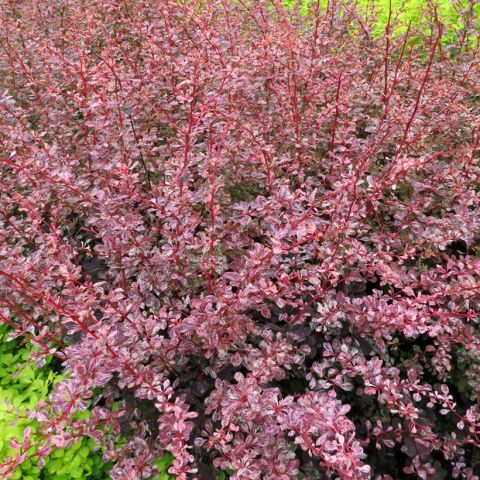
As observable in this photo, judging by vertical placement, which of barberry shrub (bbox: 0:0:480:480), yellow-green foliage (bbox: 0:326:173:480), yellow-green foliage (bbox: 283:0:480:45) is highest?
yellow-green foliage (bbox: 283:0:480:45)

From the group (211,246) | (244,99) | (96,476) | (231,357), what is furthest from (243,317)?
(244,99)

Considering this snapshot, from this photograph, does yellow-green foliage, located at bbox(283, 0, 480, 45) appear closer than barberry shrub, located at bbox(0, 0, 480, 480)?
No

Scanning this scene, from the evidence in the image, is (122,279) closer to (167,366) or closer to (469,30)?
(167,366)

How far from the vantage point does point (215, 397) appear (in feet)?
6.12

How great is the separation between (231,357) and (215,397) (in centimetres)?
18

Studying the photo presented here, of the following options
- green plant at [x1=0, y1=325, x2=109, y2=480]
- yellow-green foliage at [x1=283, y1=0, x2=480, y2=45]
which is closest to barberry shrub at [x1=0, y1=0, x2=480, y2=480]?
green plant at [x1=0, y1=325, x2=109, y2=480]

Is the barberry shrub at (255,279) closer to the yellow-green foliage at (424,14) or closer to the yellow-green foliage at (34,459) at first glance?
the yellow-green foliage at (34,459)

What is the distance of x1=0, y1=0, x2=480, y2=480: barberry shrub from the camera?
1794mm

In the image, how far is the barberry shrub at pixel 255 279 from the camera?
1794 millimetres

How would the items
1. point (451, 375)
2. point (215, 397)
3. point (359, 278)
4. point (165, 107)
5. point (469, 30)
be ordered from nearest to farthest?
1. point (215, 397)
2. point (359, 278)
3. point (451, 375)
4. point (165, 107)
5. point (469, 30)

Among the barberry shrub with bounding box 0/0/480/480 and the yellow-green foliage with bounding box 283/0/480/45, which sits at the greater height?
the yellow-green foliage with bounding box 283/0/480/45

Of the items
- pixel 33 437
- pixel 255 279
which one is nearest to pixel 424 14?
pixel 255 279

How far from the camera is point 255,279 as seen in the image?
1.85 metres

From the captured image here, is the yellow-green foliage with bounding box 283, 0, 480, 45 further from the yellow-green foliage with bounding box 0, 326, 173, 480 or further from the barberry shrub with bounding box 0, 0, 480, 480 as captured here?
the yellow-green foliage with bounding box 0, 326, 173, 480
